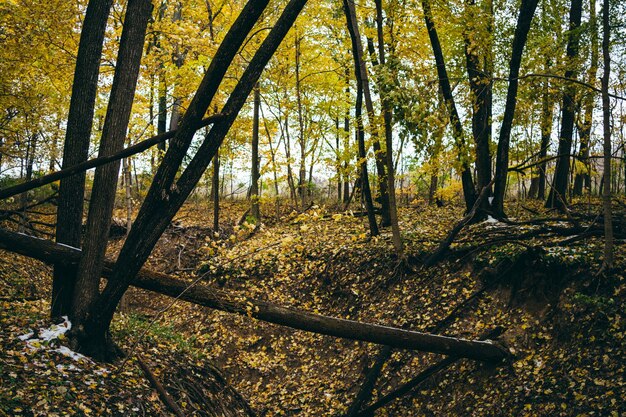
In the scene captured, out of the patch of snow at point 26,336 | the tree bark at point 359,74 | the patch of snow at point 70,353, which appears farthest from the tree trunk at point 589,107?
the patch of snow at point 26,336

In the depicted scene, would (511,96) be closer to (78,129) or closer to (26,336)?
(78,129)

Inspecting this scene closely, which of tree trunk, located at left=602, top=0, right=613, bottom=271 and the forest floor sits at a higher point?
tree trunk, located at left=602, top=0, right=613, bottom=271

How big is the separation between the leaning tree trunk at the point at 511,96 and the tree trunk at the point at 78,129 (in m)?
7.12

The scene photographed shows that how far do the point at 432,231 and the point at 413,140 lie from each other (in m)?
3.58

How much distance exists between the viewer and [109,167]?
5.68 meters

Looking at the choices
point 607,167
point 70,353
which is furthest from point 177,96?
point 607,167

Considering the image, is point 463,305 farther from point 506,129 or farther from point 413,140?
point 506,129

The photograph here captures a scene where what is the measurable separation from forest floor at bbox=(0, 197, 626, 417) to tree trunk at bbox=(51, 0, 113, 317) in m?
0.60

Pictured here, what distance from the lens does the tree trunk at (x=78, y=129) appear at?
19.4 ft

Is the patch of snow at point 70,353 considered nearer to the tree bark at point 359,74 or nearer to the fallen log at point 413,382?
the fallen log at point 413,382

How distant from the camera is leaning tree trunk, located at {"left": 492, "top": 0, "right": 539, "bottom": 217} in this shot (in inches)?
367

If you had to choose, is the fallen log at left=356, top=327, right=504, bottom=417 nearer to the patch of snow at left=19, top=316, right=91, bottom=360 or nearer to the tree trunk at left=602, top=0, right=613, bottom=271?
the tree trunk at left=602, top=0, right=613, bottom=271

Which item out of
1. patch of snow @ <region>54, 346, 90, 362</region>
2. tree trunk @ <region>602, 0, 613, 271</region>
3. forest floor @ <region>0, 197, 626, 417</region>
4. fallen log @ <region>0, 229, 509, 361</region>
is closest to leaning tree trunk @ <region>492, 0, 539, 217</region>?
forest floor @ <region>0, 197, 626, 417</region>

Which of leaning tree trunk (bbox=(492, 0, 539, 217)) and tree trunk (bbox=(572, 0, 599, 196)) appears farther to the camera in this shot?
tree trunk (bbox=(572, 0, 599, 196))
